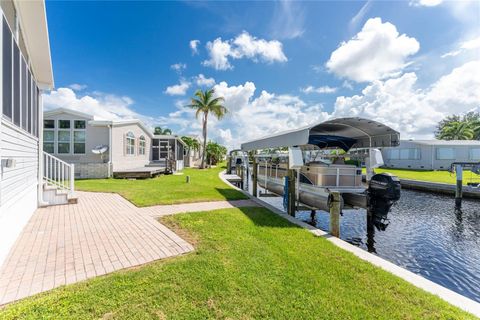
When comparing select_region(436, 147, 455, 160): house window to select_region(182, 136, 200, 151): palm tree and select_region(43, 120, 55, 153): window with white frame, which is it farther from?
select_region(43, 120, 55, 153): window with white frame

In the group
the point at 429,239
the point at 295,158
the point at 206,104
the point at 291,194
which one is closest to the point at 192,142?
the point at 206,104

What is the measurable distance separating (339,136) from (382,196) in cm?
344

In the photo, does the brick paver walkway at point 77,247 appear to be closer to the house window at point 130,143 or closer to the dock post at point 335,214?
the dock post at point 335,214

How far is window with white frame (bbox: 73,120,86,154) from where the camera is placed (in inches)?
585

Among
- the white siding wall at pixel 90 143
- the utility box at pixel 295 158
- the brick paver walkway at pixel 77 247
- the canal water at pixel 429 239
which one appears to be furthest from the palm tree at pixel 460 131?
the white siding wall at pixel 90 143

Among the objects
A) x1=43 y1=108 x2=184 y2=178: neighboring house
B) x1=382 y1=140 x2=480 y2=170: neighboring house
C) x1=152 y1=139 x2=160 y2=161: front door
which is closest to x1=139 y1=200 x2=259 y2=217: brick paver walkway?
x1=43 y1=108 x2=184 y2=178: neighboring house

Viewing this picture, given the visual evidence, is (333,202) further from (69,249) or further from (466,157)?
(466,157)

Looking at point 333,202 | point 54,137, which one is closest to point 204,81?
point 54,137

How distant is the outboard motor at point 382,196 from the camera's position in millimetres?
6277

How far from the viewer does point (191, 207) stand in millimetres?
7547

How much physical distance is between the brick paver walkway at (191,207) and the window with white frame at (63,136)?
11656 millimetres

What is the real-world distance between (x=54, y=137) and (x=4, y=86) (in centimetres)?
1405

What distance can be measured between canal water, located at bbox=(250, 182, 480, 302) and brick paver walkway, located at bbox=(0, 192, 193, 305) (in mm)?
5185

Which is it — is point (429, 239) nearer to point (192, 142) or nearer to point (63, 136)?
point (63, 136)
